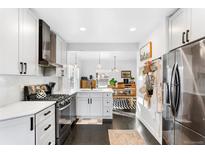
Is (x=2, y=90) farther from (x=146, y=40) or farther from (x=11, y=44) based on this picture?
(x=146, y=40)

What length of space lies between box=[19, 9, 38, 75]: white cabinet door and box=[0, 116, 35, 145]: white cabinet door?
2.70ft

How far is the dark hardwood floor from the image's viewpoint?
3.01 metres

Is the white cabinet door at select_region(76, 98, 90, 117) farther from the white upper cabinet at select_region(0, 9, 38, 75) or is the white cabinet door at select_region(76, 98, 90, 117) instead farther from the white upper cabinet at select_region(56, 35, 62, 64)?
the white upper cabinet at select_region(0, 9, 38, 75)

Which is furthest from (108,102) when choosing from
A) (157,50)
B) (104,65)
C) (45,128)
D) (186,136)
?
(104,65)

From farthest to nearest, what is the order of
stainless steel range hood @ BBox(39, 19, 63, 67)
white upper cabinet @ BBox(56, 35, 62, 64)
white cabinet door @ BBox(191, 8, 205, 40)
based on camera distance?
white upper cabinet @ BBox(56, 35, 62, 64)
stainless steel range hood @ BBox(39, 19, 63, 67)
white cabinet door @ BBox(191, 8, 205, 40)

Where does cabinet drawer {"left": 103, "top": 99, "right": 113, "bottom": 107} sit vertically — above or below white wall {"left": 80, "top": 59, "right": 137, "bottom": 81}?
below

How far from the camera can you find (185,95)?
1919mm

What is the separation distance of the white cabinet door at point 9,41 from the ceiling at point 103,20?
65 cm

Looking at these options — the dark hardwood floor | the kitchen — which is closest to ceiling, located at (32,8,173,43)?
the kitchen

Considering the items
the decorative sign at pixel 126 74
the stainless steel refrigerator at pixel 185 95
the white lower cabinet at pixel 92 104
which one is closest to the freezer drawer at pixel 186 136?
the stainless steel refrigerator at pixel 185 95

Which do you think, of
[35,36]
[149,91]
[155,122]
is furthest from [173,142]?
[35,36]

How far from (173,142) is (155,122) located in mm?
821

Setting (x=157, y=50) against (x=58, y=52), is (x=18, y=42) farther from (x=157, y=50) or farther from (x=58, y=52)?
(x=157, y=50)
